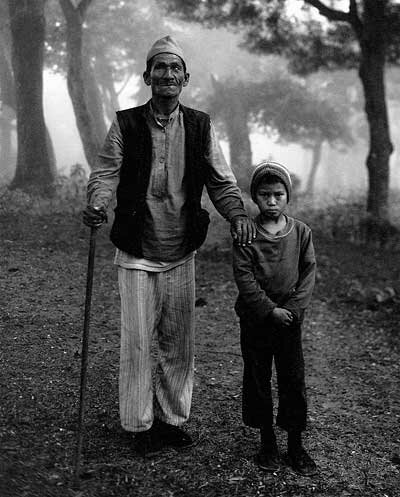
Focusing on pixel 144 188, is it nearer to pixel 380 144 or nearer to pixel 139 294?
pixel 139 294

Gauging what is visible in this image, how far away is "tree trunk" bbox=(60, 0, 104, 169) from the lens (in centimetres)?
1480

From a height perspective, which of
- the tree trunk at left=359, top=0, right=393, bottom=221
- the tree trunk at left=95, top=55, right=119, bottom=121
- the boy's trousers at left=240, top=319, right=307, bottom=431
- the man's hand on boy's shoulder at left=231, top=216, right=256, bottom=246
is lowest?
the boy's trousers at left=240, top=319, right=307, bottom=431

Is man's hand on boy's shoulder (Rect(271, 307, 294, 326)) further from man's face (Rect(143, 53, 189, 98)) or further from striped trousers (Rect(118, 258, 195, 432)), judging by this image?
man's face (Rect(143, 53, 189, 98))

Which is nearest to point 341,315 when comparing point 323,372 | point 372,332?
point 372,332

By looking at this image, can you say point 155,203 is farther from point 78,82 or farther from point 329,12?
point 78,82

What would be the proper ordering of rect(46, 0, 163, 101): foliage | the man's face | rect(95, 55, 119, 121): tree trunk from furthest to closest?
rect(95, 55, 119, 121): tree trunk
rect(46, 0, 163, 101): foliage
the man's face

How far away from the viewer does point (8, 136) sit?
87.4ft

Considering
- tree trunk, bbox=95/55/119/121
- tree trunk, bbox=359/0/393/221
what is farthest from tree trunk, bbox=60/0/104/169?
tree trunk, bbox=95/55/119/121

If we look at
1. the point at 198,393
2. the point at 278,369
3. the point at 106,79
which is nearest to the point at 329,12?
the point at 198,393

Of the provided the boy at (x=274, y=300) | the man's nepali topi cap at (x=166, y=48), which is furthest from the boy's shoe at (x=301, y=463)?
the man's nepali topi cap at (x=166, y=48)

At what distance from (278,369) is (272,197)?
100cm

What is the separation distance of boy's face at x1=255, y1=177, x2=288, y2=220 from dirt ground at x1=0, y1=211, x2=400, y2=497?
1528 millimetres

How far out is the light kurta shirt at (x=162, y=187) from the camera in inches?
144

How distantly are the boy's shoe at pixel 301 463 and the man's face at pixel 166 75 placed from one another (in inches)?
87.0
